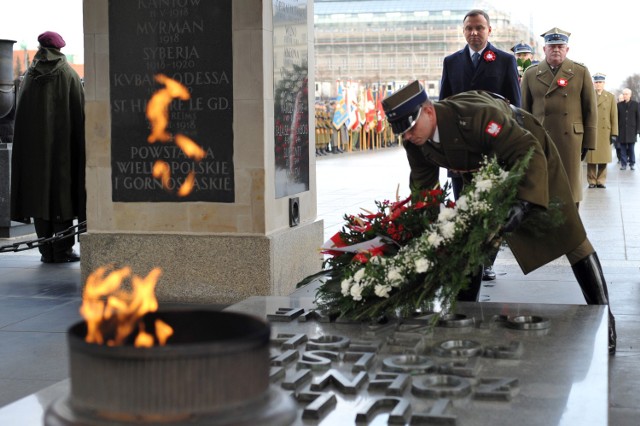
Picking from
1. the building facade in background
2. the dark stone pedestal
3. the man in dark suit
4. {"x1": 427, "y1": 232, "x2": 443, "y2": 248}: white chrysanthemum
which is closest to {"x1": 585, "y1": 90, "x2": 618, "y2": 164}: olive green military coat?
the dark stone pedestal

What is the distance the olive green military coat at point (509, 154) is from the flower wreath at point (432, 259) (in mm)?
129

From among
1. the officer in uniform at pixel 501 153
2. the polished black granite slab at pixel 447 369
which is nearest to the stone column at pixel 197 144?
the officer in uniform at pixel 501 153

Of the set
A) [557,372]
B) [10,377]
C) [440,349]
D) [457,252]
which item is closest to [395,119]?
[457,252]

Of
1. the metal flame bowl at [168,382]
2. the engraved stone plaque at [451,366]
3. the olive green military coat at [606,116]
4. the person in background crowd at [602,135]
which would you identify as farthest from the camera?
the olive green military coat at [606,116]

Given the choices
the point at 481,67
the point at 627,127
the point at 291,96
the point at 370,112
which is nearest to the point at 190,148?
the point at 291,96

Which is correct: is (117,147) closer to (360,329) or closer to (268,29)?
(268,29)

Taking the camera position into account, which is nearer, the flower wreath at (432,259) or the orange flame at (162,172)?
the flower wreath at (432,259)

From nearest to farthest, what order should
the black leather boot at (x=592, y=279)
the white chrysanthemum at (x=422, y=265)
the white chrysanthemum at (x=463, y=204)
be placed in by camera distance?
the white chrysanthemum at (x=422, y=265) < the white chrysanthemum at (x=463, y=204) < the black leather boot at (x=592, y=279)

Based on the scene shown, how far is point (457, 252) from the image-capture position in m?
4.34

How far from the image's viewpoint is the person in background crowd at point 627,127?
1008 inches

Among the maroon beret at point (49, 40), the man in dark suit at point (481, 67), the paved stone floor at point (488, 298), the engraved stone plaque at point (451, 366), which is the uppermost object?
the maroon beret at point (49, 40)

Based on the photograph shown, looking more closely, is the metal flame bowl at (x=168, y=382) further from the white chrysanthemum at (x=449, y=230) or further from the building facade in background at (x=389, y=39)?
the building facade in background at (x=389, y=39)

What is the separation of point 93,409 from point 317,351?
162 centimetres

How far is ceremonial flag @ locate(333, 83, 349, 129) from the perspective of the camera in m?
43.4
